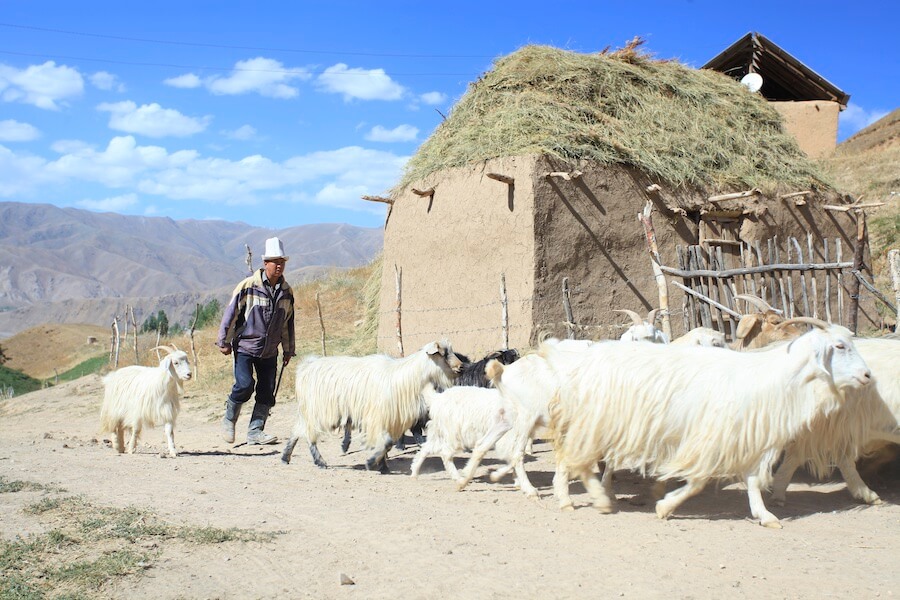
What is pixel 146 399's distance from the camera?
863 cm

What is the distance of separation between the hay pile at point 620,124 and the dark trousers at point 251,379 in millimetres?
4711

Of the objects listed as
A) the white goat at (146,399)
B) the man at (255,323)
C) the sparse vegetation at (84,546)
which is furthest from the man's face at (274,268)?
the sparse vegetation at (84,546)

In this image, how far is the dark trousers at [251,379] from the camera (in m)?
8.83

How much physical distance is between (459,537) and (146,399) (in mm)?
4962

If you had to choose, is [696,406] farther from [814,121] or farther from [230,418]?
[814,121]

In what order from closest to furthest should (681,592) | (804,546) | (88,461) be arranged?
(681,592)
(804,546)
(88,461)

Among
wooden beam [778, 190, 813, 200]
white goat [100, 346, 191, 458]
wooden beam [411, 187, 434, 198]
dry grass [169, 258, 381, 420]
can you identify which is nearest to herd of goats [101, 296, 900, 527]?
white goat [100, 346, 191, 458]

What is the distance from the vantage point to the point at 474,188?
12.1 metres

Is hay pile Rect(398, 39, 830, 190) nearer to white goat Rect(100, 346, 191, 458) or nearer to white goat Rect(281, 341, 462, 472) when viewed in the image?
white goat Rect(281, 341, 462, 472)

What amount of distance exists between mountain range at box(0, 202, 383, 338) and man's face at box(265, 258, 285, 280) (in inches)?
3687

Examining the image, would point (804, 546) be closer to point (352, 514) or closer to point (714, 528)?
point (714, 528)

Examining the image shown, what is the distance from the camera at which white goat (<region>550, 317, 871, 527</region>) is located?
17.3 feet

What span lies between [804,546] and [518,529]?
170cm

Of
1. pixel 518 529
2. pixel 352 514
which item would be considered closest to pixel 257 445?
pixel 352 514
